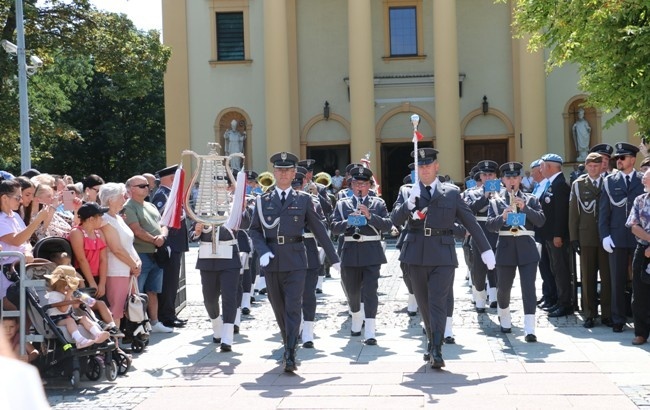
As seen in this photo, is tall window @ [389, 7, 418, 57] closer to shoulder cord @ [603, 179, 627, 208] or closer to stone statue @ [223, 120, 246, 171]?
stone statue @ [223, 120, 246, 171]

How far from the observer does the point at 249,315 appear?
47.2 ft

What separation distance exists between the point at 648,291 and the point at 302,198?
14.0ft

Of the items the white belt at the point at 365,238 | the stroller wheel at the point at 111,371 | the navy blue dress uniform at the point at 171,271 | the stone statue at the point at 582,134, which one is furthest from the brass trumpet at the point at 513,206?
the stone statue at the point at 582,134

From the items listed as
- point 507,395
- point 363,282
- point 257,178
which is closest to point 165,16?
point 257,178

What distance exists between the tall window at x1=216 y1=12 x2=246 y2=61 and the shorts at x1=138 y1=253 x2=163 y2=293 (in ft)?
77.9

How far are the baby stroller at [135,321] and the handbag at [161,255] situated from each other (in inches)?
53.8

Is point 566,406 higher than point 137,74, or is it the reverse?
point 137,74

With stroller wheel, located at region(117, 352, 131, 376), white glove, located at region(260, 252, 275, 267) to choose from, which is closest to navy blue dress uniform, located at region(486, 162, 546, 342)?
white glove, located at region(260, 252, 275, 267)

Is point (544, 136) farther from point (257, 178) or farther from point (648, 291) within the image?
point (648, 291)

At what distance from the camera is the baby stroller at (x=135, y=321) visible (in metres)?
10.9

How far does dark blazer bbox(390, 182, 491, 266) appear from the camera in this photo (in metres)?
9.66

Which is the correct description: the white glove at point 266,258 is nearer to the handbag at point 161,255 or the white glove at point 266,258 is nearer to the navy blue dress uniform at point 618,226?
the handbag at point 161,255

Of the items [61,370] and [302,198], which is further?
[302,198]

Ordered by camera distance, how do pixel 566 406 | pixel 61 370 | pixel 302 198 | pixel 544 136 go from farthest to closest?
pixel 544 136 → pixel 302 198 → pixel 61 370 → pixel 566 406
